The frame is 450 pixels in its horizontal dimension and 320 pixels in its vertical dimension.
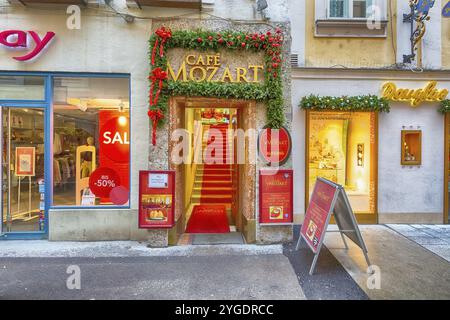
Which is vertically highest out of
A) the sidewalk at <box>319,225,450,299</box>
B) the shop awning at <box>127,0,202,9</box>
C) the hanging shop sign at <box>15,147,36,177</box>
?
the shop awning at <box>127,0,202,9</box>

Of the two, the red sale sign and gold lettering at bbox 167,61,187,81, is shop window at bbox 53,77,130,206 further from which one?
gold lettering at bbox 167,61,187,81

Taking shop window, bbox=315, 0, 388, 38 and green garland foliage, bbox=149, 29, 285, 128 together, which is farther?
shop window, bbox=315, 0, 388, 38

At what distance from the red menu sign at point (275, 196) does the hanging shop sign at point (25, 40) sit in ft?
16.7

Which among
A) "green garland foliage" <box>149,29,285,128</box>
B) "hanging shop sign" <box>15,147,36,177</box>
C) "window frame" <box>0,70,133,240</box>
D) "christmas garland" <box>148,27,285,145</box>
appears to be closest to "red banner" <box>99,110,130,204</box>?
"window frame" <box>0,70,133,240</box>

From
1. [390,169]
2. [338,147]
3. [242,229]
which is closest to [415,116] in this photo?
[390,169]

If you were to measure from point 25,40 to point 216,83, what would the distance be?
155 inches

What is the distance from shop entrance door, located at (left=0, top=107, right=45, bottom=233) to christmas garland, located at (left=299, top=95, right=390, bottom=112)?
6116 mm

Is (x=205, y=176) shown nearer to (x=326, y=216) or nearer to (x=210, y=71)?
(x=210, y=71)

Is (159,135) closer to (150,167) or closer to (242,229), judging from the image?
(150,167)

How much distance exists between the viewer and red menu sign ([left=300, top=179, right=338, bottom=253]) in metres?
4.11

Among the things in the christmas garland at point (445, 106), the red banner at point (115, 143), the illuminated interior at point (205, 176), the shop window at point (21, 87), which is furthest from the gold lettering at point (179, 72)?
the christmas garland at point (445, 106)

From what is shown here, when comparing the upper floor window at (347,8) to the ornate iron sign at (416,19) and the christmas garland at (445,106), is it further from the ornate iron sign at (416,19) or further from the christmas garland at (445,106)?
the christmas garland at (445,106)

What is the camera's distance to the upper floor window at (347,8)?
21.7ft

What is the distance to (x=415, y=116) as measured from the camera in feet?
21.9
